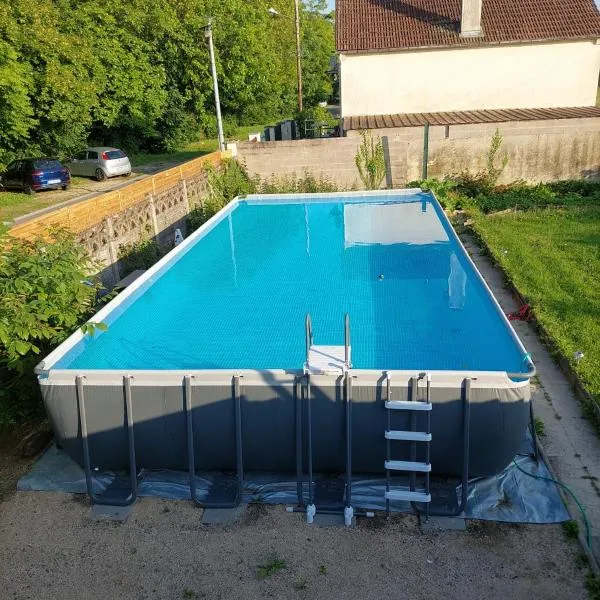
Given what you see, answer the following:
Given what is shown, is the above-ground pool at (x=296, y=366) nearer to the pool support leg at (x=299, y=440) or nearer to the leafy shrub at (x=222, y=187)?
the pool support leg at (x=299, y=440)

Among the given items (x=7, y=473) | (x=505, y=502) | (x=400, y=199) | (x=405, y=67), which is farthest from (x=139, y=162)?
(x=505, y=502)

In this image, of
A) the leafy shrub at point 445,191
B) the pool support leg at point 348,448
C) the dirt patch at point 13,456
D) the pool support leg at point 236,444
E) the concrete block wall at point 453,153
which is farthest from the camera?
the concrete block wall at point 453,153

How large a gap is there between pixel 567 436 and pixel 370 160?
539 inches

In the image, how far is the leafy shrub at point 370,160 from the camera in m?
18.1

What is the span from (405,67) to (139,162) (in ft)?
56.0

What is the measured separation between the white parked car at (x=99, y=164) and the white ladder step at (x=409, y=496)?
2275 centimetres

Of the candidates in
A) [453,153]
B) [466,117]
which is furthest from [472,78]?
[453,153]

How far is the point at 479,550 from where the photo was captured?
4.49 meters

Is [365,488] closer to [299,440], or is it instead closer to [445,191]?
[299,440]

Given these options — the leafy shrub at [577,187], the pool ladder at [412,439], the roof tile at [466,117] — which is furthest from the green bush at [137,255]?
the leafy shrub at [577,187]

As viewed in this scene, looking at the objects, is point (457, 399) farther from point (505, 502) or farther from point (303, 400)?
point (303, 400)

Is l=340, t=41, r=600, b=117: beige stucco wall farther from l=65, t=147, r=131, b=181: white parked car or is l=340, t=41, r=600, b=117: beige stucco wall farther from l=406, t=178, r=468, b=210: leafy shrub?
l=65, t=147, r=131, b=181: white parked car

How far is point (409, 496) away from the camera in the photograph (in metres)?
4.74

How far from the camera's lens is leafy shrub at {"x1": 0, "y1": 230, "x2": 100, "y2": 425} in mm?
5383
